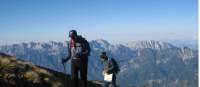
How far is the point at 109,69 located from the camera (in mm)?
18812

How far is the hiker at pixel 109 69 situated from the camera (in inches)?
734

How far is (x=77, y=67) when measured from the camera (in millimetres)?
16203

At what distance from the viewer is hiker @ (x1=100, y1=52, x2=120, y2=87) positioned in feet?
61.2

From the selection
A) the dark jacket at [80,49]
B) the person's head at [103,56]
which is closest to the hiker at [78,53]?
the dark jacket at [80,49]

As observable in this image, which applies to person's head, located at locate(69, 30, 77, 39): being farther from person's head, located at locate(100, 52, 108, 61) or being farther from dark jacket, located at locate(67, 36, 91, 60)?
person's head, located at locate(100, 52, 108, 61)

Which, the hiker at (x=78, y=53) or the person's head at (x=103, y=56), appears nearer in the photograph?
the hiker at (x=78, y=53)

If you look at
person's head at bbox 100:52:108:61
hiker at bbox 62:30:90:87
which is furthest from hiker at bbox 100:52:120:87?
hiker at bbox 62:30:90:87

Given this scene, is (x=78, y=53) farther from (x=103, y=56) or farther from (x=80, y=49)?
(x=103, y=56)

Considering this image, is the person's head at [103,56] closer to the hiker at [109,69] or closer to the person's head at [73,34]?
the hiker at [109,69]

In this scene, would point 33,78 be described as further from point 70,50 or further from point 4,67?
point 70,50

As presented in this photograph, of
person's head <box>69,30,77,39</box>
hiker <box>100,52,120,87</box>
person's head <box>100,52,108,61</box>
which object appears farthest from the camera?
hiker <box>100,52,120,87</box>

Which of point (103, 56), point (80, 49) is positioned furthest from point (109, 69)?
point (80, 49)

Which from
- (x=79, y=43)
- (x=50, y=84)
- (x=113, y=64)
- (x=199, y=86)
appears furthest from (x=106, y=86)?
(x=199, y=86)

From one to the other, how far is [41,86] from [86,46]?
322cm
